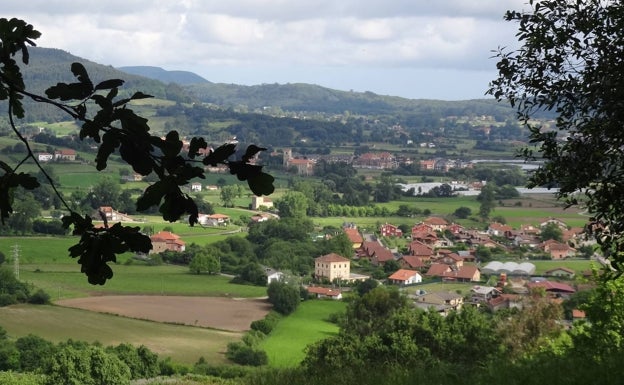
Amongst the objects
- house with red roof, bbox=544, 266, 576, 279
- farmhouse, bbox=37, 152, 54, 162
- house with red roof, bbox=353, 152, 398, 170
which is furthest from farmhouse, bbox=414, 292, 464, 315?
house with red roof, bbox=353, 152, 398, 170

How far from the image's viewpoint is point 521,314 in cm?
1156

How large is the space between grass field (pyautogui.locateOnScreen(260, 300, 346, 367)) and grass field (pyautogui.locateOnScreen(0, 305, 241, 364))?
46.1 inches

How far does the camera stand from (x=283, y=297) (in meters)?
26.1

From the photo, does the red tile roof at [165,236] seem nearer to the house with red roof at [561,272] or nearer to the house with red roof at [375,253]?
the house with red roof at [375,253]

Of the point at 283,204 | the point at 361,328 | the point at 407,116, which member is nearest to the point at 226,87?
the point at 407,116

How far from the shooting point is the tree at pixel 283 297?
25938 mm

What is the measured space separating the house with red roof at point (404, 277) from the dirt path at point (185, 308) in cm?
669

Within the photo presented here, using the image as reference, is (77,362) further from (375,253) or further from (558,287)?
(375,253)

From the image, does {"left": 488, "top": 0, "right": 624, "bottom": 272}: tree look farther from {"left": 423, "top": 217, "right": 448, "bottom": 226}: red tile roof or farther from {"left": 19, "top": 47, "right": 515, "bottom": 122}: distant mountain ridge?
{"left": 19, "top": 47, "right": 515, "bottom": 122}: distant mountain ridge

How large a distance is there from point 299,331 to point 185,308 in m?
3.80

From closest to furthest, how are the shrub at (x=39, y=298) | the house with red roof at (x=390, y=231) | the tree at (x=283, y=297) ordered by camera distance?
the shrub at (x=39, y=298)
the tree at (x=283, y=297)
the house with red roof at (x=390, y=231)

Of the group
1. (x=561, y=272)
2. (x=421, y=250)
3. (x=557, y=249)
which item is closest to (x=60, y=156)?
(x=421, y=250)

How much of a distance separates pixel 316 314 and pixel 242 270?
6.40m

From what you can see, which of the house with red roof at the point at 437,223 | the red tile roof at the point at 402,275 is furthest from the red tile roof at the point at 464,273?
the house with red roof at the point at 437,223
